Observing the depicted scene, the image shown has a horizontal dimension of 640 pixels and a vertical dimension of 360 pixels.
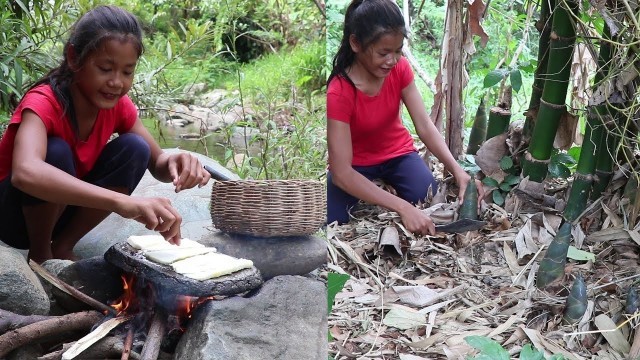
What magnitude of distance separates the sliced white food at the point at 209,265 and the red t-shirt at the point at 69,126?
0.22 meters

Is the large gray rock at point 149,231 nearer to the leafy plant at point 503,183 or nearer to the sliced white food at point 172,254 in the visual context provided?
the sliced white food at point 172,254

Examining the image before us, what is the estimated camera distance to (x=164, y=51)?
1.35 metres

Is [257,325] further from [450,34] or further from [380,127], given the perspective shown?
[450,34]

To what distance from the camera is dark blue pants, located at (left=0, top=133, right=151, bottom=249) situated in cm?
125

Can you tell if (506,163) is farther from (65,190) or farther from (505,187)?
(65,190)

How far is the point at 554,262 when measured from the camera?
128 cm

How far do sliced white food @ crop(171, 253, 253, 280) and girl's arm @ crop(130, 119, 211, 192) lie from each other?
0.12 metres

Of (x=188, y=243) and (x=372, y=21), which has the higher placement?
(x=372, y=21)

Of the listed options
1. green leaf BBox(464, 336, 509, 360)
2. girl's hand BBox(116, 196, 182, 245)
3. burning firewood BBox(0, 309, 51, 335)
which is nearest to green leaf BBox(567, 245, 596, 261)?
green leaf BBox(464, 336, 509, 360)

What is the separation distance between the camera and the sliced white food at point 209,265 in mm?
1306

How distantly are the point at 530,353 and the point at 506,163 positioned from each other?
35 centimetres

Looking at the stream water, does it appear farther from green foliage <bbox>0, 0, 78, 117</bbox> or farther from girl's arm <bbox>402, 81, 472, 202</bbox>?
girl's arm <bbox>402, 81, 472, 202</bbox>

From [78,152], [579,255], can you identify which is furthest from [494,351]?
[78,152]

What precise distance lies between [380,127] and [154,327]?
506 millimetres
